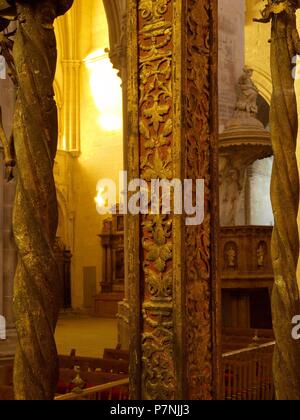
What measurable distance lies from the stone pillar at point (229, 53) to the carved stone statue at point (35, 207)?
9.21 metres

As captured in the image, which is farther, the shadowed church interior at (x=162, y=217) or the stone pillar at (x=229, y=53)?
the stone pillar at (x=229, y=53)

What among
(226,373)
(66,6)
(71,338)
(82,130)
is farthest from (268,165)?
(66,6)

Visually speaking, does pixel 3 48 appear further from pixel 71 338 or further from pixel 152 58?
pixel 71 338

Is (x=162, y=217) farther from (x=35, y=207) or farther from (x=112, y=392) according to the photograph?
(x=112, y=392)

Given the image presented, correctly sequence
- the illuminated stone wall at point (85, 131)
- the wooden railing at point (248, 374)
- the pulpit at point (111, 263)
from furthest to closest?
the illuminated stone wall at point (85, 131), the pulpit at point (111, 263), the wooden railing at point (248, 374)

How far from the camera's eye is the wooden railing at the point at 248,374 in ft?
16.6

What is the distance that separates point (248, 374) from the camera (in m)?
5.25

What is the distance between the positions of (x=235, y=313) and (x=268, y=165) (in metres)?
11.1

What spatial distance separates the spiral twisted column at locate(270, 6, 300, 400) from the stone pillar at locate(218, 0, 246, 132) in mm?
7804

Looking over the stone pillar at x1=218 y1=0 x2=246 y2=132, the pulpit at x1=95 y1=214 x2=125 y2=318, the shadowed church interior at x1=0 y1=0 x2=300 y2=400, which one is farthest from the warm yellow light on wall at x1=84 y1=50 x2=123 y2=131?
the shadowed church interior at x1=0 y1=0 x2=300 y2=400

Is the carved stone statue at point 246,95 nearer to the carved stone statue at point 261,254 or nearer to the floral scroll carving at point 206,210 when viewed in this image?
the carved stone statue at point 261,254

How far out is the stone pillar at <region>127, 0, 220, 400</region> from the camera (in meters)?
3.04

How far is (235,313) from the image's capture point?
32.1ft

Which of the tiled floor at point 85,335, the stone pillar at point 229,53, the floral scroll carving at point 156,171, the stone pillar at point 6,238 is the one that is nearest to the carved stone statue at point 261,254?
the stone pillar at point 229,53
